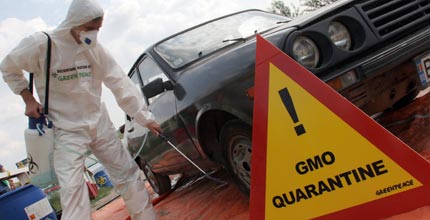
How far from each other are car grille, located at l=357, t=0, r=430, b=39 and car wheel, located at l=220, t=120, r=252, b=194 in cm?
108

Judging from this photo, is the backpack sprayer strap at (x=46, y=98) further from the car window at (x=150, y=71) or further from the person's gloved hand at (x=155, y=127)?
the car window at (x=150, y=71)

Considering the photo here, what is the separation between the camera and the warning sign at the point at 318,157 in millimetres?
1803

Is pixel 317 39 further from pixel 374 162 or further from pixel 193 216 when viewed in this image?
pixel 193 216

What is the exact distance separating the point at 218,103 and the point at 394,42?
122 centimetres

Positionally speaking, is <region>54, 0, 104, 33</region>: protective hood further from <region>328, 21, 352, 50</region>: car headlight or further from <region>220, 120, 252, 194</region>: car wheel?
<region>328, 21, 352, 50</region>: car headlight

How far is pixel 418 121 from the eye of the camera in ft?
11.4

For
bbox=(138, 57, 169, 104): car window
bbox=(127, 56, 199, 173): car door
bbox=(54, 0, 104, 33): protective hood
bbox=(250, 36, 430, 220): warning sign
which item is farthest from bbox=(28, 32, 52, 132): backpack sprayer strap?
bbox=(250, 36, 430, 220): warning sign

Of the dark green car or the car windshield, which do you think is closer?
the dark green car

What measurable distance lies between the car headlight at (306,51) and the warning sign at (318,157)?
1.78 feet

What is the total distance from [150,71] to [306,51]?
1.81m

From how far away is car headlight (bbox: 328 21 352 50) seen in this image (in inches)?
101

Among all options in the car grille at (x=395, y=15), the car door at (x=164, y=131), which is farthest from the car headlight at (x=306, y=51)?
the car door at (x=164, y=131)

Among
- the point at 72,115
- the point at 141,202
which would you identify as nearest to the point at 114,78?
the point at 72,115

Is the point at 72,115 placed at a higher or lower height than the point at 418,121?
higher
